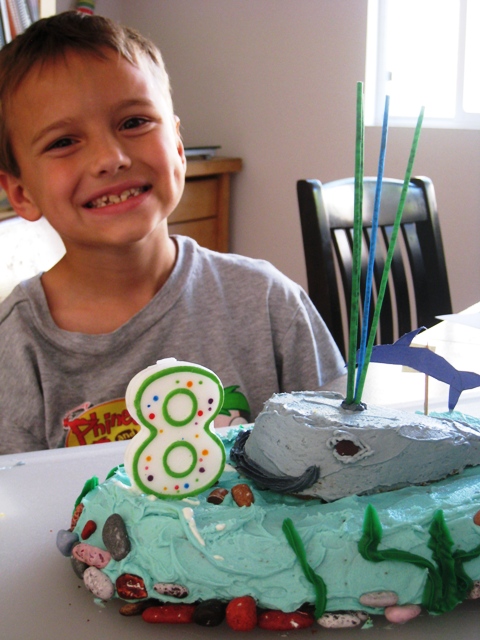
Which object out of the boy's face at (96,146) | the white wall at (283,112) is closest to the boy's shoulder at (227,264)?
the boy's face at (96,146)

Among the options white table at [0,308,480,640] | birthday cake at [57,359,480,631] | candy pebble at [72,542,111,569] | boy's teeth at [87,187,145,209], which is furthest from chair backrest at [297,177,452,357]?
candy pebble at [72,542,111,569]

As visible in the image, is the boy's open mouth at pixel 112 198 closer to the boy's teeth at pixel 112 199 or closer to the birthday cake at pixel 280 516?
the boy's teeth at pixel 112 199

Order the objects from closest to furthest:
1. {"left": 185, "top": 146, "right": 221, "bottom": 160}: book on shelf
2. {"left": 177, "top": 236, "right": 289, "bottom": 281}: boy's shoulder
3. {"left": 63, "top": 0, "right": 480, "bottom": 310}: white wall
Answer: {"left": 177, "top": 236, "right": 289, "bottom": 281}: boy's shoulder, {"left": 63, "top": 0, "right": 480, "bottom": 310}: white wall, {"left": 185, "top": 146, "right": 221, "bottom": 160}: book on shelf

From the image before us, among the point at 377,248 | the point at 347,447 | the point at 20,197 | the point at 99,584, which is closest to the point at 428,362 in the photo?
the point at 347,447

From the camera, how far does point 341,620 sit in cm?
60

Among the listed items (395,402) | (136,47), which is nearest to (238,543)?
(395,402)

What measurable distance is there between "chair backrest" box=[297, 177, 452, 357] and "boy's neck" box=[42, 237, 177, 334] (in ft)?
1.40

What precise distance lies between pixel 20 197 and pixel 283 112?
2139 millimetres

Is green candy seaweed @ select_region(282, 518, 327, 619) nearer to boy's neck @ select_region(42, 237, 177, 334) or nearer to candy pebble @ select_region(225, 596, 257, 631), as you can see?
candy pebble @ select_region(225, 596, 257, 631)

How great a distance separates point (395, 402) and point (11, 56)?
29.3 inches

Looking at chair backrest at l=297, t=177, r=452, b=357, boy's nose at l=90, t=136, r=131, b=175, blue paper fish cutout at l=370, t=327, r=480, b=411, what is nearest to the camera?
blue paper fish cutout at l=370, t=327, r=480, b=411

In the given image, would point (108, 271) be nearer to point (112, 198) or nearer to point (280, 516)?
point (112, 198)

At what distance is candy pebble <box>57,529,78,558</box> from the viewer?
673 mm

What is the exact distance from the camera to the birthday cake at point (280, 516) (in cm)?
61
